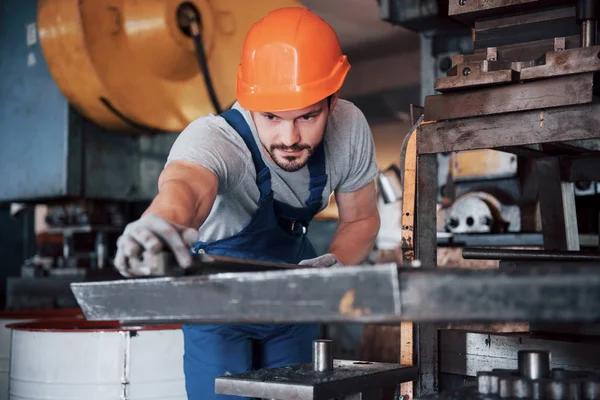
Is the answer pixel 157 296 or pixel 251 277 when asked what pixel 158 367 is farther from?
pixel 251 277

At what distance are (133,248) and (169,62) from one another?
8.73 feet

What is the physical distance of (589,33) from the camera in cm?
141

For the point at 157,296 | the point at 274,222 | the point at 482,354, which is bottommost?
the point at 482,354

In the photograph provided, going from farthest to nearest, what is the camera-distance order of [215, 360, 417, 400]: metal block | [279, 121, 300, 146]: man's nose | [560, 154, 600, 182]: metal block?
[560, 154, 600, 182]: metal block → [279, 121, 300, 146]: man's nose → [215, 360, 417, 400]: metal block

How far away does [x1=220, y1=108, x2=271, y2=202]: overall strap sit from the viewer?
1.68 meters

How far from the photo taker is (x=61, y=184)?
3.52 metres

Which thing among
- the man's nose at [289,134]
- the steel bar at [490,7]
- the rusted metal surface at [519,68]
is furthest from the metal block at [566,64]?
the man's nose at [289,134]

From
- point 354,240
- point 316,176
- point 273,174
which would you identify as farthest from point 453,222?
point 273,174

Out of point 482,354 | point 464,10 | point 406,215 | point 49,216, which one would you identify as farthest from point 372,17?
point 49,216

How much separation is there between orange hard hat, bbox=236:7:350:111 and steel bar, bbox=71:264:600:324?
723 mm

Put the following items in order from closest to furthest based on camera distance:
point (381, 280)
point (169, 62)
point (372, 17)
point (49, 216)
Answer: point (381, 280) → point (372, 17) → point (169, 62) → point (49, 216)

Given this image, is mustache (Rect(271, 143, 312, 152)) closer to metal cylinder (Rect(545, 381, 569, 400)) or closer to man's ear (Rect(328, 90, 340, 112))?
man's ear (Rect(328, 90, 340, 112))

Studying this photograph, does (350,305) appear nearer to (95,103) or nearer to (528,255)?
(528,255)

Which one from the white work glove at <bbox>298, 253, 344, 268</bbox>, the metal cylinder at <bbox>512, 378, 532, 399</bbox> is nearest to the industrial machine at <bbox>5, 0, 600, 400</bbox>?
the metal cylinder at <bbox>512, 378, 532, 399</bbox>
